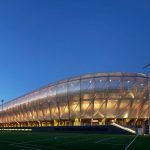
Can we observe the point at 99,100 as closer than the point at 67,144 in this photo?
No

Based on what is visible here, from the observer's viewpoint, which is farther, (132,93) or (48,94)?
(48,94)

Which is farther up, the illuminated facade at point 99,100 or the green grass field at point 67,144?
the illuminated facade at point 99,100

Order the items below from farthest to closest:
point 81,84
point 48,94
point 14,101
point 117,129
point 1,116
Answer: point 1,116 < point 14,101 < point 48,94 < point 81,84 < point 117,129

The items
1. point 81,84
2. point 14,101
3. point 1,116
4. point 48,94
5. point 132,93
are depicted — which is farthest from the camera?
point 1,116

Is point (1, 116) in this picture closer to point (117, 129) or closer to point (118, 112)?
point (118, 112)

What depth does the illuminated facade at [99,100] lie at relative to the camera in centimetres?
7338

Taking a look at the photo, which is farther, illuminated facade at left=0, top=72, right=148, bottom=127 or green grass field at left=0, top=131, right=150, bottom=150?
illuminated facade at left=0, top=72, right=148, bottom=127

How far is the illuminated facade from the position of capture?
73.4 meters

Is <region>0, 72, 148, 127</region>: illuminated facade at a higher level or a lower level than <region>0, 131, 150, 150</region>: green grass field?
higher

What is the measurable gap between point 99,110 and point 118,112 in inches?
184

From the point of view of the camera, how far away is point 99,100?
74.6 m

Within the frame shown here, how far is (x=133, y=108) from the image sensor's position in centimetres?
7362

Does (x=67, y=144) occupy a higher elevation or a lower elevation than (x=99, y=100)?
lower

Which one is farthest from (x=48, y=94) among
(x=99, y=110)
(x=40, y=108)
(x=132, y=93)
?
(x=132, y=93)
